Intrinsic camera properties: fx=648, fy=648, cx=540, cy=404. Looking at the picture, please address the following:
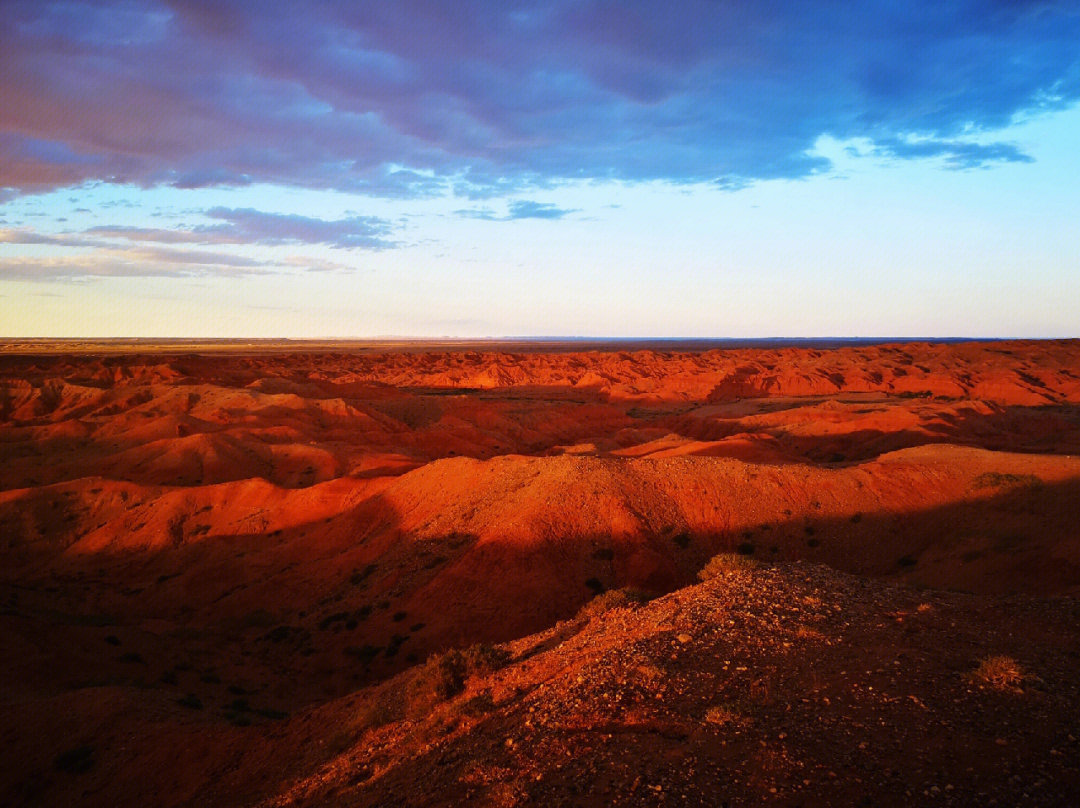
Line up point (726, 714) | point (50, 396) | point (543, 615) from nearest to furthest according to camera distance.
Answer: point (726, 714) → point (543, 615) → point (50, 396)

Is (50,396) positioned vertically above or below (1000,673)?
below

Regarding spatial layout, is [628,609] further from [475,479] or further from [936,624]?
[475,479]

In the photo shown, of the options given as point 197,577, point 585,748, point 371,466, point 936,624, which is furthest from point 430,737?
point 371,466

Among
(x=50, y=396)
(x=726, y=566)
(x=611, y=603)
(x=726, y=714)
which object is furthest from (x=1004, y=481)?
(x=50, y=396)

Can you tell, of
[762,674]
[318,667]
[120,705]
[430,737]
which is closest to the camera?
[762,674]

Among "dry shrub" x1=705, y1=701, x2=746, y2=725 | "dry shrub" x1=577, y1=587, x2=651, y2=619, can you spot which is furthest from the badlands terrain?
"dry shrub" x1=577, y1=587, x2=651, y2=619

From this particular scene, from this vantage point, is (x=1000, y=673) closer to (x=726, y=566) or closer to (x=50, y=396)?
(x=726, y=566)

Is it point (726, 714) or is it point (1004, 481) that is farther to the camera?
point (1004, 481)

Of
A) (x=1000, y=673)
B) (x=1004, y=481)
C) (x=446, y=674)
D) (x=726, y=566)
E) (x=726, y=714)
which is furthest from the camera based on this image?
(x=1004, y=481)
